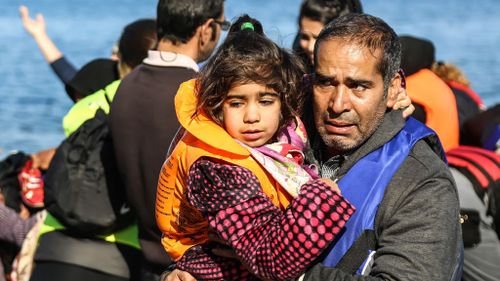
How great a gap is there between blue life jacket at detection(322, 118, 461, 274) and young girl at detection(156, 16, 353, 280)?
0.13 meters

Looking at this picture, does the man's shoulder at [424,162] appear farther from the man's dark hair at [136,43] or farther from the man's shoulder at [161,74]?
the man's dark hair at [136,43]

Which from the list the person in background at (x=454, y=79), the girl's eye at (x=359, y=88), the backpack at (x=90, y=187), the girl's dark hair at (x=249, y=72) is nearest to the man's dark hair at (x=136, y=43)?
the backpack at (x=90, y=187)

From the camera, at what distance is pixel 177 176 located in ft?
12.4

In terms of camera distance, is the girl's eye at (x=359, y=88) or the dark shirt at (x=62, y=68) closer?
the girl's eye at (x=359, y=88)

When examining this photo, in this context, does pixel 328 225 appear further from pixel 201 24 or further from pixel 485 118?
pixel 485 118

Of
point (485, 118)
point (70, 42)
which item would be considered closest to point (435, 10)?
point (70, 42)

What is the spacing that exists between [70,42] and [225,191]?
85.6 feet

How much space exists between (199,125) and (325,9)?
2.25 metres

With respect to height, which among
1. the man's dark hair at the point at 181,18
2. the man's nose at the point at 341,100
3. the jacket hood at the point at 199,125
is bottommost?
the man's dark hair at the point at 181,18

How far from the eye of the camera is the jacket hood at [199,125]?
3574 millimetres

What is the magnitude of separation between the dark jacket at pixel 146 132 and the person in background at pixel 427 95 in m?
1.40

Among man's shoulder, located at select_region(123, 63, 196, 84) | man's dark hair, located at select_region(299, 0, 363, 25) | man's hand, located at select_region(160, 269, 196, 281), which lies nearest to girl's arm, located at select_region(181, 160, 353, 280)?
man's hand, located at select_region(160, 269, 196, 281)

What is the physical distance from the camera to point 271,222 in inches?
134

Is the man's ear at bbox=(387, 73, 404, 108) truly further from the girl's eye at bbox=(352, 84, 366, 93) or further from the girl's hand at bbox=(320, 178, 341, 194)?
the girl's hand at bbox=(320, 178, 341, 194)
